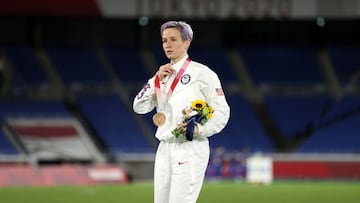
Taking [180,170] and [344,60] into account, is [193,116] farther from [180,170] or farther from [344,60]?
[344,60]

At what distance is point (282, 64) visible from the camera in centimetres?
3650

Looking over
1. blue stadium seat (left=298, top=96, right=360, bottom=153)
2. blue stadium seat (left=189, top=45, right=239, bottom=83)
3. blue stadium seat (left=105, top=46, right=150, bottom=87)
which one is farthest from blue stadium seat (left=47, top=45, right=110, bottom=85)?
blue stadium seat (left=298, top=96, right=360, bottom=153)

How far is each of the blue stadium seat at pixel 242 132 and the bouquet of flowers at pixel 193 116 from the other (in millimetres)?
27725

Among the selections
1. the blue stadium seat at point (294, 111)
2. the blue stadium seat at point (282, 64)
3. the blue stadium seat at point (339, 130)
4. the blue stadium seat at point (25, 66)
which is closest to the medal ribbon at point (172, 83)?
the blue stadium seat at point (339, 130)

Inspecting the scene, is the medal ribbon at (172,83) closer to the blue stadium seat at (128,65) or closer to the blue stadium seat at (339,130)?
the blue stadium seat at (339,130)

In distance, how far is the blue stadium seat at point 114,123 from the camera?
3372 cm

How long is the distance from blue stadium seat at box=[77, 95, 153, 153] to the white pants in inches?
1047

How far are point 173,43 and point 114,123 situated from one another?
1138 inches

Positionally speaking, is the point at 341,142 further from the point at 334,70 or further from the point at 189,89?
the point at 189,89

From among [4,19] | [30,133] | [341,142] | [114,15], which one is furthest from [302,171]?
[4,19]

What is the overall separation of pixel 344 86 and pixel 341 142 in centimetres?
375

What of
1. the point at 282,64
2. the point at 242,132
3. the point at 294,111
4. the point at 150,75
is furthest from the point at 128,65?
the point at 294,111

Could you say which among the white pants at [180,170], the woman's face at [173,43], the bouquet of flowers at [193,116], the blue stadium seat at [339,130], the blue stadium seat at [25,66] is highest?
the blue stadium seat at [25,66]

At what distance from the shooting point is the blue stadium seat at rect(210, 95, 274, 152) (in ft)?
112
